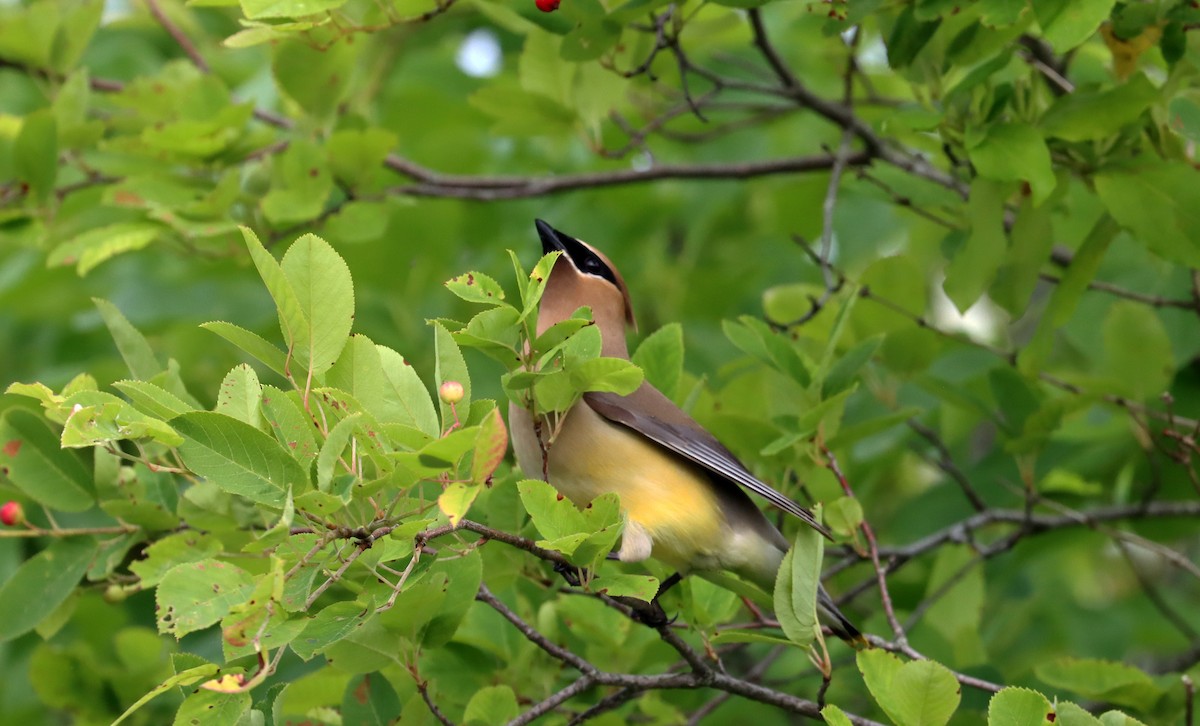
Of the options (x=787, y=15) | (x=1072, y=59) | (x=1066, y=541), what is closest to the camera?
Answer: (x=1072, y=59)

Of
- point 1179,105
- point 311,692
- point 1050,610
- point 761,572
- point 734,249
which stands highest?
point 1179,105

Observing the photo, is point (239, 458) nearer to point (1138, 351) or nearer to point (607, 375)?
point (607, 375)

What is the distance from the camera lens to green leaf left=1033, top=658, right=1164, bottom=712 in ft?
11.7

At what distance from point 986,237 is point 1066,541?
5.48ft

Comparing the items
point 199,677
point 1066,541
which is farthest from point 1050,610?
point 199,677

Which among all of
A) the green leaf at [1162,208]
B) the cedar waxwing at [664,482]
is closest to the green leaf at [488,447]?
the cedar waxwing at [664,482]

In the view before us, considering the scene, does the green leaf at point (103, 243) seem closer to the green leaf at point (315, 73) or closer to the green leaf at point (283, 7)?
the green leaf at point (315, 73)

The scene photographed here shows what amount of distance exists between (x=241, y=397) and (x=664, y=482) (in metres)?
1.48

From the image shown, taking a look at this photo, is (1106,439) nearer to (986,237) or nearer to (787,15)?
(986,237)

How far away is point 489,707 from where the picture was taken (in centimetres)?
336

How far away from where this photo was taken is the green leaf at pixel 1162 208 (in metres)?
3.63

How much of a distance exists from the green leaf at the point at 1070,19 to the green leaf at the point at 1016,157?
362 millimetres

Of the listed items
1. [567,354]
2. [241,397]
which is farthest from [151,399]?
[567,354]

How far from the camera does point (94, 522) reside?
16.8ft
